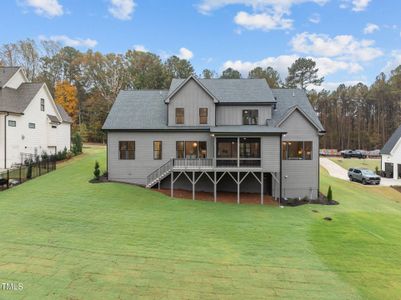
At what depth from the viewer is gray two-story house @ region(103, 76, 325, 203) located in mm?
20562

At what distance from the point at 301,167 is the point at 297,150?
143 cm

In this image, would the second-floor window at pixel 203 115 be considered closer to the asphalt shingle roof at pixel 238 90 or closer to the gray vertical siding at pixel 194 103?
the gray vertical siding at pixel 194 103

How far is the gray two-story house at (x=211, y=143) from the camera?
20562mm

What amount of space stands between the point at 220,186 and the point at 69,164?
1640 cm

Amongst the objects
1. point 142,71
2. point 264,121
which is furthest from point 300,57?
point 264,121

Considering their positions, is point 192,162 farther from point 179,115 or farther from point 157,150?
point 179,115

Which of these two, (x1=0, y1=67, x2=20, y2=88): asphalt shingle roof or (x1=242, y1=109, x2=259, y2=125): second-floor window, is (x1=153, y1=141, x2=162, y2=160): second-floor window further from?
(x1=0, y1=67, x2=20, y2=88): asphalt shingle roof

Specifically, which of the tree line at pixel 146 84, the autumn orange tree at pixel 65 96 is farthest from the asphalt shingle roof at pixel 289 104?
the autumn orange tree at pixel 65 96

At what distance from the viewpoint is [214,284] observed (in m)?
7.61

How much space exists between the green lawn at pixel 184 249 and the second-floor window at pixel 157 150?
13.8 feet

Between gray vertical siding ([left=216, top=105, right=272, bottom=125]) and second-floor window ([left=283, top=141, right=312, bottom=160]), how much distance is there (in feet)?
9.62

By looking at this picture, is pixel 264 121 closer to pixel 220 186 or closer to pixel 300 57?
pixel 220 186

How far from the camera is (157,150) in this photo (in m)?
21.5

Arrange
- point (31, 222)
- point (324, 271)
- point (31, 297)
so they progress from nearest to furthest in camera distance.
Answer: point (31, 297), point (324, 271), point (31, 222)
